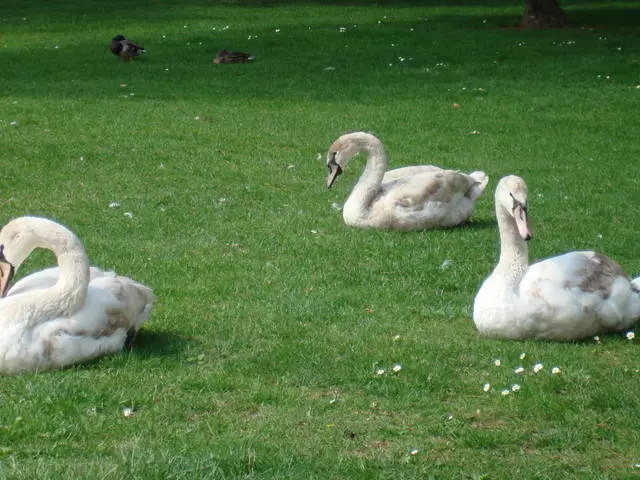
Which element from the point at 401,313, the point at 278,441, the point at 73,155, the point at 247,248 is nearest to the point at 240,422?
the point at 278,441

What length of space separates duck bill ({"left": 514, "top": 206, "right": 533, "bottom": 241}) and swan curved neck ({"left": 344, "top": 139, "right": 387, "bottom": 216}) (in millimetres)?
3405

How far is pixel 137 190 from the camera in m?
12.4

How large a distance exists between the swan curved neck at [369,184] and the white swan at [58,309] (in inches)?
157

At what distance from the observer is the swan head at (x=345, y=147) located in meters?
11.1

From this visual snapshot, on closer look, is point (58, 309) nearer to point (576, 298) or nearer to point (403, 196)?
point (576, 298)

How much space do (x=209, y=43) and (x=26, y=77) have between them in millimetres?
5624

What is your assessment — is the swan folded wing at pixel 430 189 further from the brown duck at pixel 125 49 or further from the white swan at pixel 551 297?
the brown duck at pixel 125 49

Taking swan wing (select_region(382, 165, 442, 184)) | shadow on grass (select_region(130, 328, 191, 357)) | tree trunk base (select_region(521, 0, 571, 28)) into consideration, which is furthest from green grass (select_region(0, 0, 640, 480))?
tree trunk base (select_region(521, 0, 571, 28))

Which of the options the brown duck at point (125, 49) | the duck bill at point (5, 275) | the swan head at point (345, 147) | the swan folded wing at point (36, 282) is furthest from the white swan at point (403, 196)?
the brown duck at point (125, 49)

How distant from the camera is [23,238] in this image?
6.86 m

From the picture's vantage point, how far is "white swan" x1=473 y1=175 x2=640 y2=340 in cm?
725

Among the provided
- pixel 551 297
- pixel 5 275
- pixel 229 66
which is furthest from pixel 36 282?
pixel 229 66

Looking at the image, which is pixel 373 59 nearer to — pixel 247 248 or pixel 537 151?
pixel 537 151

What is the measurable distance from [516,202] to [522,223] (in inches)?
7.9
